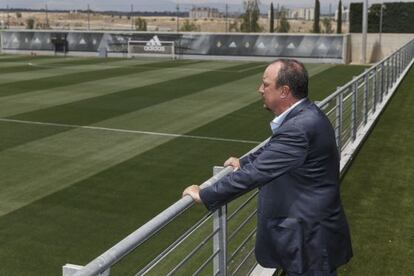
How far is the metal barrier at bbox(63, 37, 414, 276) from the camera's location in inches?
114

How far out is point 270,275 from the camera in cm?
542

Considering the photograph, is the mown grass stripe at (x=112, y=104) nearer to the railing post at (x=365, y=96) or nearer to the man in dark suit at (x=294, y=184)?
the railing post at (x=365, y=96)

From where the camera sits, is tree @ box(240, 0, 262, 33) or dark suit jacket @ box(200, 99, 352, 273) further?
tree @ box(240, 0, 262, 33)

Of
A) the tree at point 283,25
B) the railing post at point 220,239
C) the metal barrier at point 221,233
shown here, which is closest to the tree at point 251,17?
the tree at point 283,25

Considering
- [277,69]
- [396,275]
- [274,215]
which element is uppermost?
[277,69]

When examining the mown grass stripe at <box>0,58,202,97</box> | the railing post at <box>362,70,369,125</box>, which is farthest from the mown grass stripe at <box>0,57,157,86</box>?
the railing post at <box>362,70,369,125</box>

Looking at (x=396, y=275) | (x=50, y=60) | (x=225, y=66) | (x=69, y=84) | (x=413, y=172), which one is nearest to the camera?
(x=396, y=275)

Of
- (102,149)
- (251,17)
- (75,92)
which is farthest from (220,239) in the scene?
(251,17)

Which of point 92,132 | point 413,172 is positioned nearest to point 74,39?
point 92,132

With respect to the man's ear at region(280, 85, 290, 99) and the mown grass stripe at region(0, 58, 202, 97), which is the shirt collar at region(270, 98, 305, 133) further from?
the mown grass stripe at region(0, 58, 202, 97)

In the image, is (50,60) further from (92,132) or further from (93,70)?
(92,132)

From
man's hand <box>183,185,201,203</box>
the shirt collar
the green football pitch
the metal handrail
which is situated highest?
the shirt collar

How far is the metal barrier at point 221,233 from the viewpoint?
2.90 metres

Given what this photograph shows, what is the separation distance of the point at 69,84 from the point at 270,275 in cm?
1918
